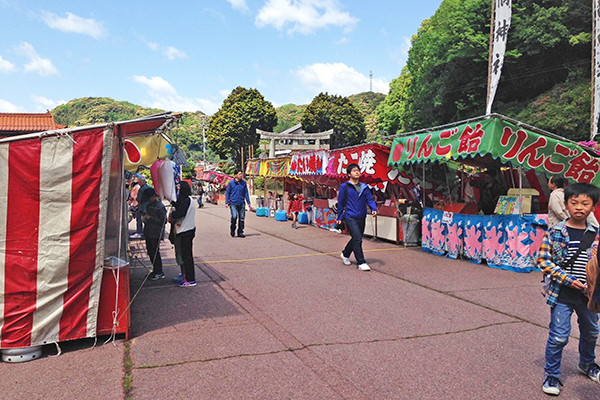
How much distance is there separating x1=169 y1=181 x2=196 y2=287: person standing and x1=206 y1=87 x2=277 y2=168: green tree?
4509cm

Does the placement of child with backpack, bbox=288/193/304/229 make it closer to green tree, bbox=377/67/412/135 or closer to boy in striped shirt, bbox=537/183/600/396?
boy in striped shirt, bbox=537/183/600/396

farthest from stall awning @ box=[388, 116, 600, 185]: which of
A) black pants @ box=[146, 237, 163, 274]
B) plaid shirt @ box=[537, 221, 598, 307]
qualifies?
black pants @ box=[146, 237, 163, 274]

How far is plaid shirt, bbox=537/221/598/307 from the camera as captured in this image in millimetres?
3316

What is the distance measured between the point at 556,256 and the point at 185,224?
192 inches

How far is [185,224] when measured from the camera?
666 centimetres

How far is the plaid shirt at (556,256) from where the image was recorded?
3.32 meters

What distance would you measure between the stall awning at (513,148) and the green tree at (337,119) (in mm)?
46940

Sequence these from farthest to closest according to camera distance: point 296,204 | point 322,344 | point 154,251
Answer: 1. point 296,204
2. point 154,251
3. point 322,344

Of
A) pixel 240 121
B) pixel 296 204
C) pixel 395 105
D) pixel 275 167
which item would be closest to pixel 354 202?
pixel 296 204

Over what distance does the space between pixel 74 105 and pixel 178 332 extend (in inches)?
6743

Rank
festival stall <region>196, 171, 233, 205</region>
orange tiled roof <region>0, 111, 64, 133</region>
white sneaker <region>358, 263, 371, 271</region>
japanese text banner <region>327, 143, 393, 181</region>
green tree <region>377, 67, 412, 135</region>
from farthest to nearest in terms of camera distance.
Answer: green tree <region>377, 67, 412, 135</region>
festival stall <region>196, 171, 233, 205</region>
orange tiled roof <region>0, 111, 64, 133</region>
japanese text banner <region>327, 143, 393, 181</region>
white sneaker <region>358, 263, 371, 271</region>

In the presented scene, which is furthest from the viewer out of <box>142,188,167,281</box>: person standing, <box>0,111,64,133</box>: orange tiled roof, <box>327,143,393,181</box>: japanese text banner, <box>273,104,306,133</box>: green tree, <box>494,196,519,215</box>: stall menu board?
<box>273,104,306,133</box>: green tree

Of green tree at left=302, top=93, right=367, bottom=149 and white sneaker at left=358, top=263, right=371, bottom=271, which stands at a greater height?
green tree at left=302, top=93, right=367, bottom=149

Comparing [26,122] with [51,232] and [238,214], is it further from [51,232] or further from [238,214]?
[51,232]
